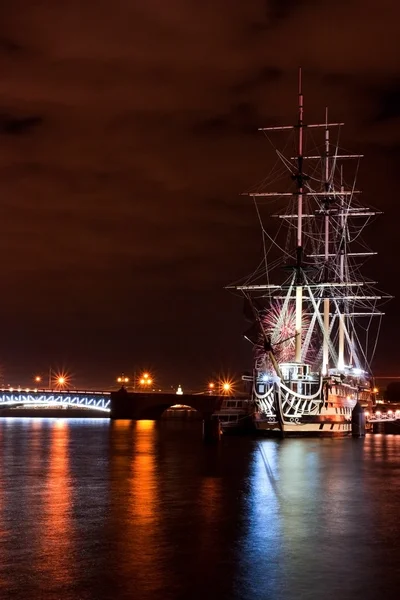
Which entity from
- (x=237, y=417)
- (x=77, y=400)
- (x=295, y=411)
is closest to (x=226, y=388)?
(x=77, y=400)

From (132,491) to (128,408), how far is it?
492ft

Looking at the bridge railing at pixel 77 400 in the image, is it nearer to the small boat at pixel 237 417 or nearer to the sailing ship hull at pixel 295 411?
the small boat at pixel 237 417

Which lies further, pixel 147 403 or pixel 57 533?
pixel 147 403

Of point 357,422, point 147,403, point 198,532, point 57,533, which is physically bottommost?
point 198,532

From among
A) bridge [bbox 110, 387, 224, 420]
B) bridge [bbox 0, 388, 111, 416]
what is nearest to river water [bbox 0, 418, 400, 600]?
bridge [bbox 110, 387, 224, 420]

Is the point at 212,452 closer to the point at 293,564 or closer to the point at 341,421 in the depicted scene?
the point at 341,421

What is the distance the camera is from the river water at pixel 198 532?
19875 mm

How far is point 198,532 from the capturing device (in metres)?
27.0

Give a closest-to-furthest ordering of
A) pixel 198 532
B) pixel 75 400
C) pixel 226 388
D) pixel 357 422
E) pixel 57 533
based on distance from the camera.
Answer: pixel 57 533
pixel 198 532
pixel 357 422
pixel 226 388
pixel 75 400

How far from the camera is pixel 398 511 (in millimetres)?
32656

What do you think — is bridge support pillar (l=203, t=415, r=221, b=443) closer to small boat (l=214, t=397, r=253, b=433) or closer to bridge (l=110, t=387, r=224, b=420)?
small boat (l=214, t=397, r=253, b=433)

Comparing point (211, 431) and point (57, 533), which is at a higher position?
point (211, 431)

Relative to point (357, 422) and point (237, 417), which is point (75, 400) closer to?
point (237, 417)

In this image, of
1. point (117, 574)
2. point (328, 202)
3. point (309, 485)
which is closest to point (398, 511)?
point (309, 485)
